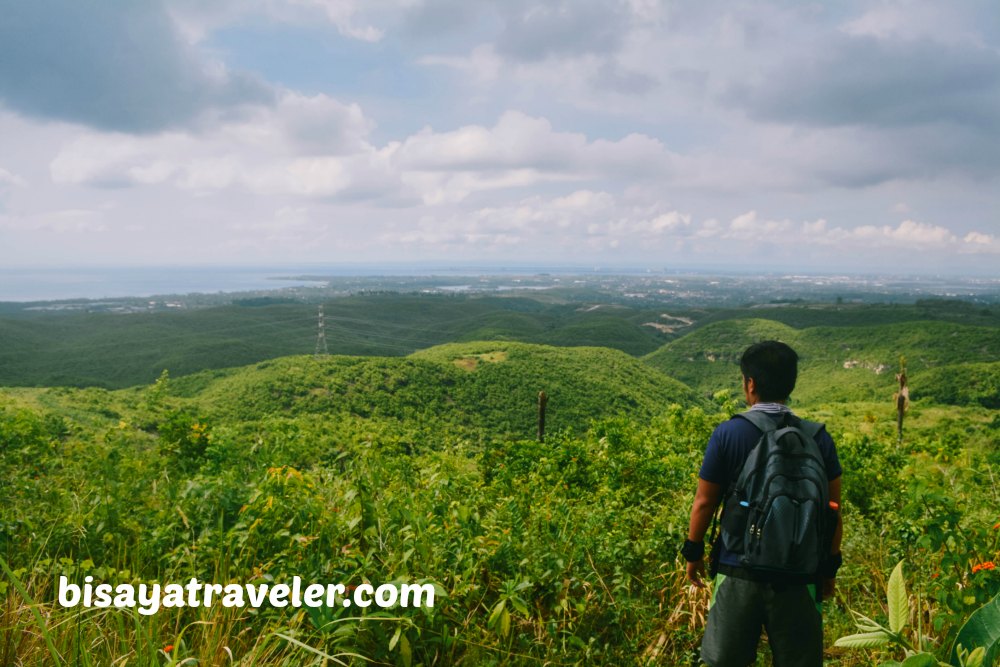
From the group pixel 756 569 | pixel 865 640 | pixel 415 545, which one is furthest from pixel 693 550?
pixel 865 640

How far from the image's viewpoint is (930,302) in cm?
13400

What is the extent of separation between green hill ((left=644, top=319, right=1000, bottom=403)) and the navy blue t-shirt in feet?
234

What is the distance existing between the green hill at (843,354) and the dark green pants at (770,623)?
71.5m

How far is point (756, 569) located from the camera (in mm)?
2758

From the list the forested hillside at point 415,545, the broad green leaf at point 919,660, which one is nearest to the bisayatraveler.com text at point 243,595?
the forested hillside at point 415,545

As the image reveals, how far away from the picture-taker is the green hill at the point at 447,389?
48.6 meters

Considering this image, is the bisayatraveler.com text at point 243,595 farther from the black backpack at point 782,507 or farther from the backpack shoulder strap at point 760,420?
the backpack shoulder strap at point 760,420

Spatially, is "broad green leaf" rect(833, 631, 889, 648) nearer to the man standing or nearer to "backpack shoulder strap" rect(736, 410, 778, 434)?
the man standing

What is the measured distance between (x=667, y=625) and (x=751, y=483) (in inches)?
65.2

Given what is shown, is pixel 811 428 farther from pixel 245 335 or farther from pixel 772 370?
pixel 245 335

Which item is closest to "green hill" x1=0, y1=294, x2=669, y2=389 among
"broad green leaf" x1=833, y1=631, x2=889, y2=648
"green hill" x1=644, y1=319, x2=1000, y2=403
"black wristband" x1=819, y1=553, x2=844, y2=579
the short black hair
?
"green hill" x1=644, y1=319, x2=1000, y2=403

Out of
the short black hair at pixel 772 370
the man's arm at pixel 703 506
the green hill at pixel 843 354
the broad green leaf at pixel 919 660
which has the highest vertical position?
the short black hair at pixel 772 370

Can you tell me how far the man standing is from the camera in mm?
2764

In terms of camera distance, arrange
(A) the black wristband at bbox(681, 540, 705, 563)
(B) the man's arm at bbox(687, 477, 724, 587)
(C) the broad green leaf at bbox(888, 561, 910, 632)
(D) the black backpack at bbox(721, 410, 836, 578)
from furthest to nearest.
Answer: (A) the black wristband at bbox(681, 540, 705, 563) < (B) the man's arm at bbox(687, 477, 724, 587) < (D) the black backpack at bbox(721, 410, 836, 578) < (C) the broad green leaf at bbox(888, 561, 910, 632)
